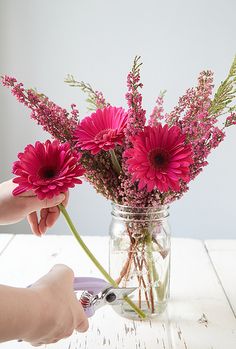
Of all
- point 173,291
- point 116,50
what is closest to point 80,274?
point 173,291

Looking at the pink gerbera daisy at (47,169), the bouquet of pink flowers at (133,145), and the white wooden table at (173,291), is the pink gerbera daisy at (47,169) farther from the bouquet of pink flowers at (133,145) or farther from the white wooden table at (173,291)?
the white wooden table at (173,291)

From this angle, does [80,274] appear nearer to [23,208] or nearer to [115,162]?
[23,208]

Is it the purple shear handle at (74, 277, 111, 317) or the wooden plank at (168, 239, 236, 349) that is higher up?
the purple shear handle at (74, 277, 111, 317)

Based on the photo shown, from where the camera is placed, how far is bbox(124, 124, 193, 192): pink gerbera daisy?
34.7 inches

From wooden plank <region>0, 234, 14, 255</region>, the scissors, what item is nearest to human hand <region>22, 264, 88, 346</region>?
the scissors

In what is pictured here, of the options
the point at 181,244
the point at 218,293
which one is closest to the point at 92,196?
the point at 181,244

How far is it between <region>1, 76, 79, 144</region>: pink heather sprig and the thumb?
0.33 ft

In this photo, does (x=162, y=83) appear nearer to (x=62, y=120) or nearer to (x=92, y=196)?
(x=92, y=196)

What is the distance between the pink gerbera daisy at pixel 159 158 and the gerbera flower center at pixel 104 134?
52 millimetres

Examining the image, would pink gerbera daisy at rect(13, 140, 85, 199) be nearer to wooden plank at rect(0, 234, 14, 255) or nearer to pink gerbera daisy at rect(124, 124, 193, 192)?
pink gerbera daisy at rect(124, 124, 193, 192)

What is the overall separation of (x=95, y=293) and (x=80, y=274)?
0.31 m

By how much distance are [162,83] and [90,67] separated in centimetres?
33

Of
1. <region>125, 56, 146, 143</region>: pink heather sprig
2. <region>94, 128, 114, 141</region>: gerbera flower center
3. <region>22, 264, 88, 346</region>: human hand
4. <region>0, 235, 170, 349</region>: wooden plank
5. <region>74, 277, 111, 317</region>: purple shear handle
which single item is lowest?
<region>0, 235, 170, 349</region>: wooden plank

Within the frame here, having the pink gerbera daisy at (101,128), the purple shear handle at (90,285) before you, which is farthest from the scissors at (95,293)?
the pink gerbera daisy at (101,128)
